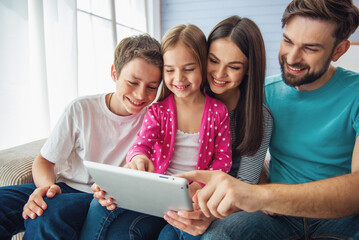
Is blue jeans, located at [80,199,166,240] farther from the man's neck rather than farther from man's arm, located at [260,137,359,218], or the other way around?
the man's neck

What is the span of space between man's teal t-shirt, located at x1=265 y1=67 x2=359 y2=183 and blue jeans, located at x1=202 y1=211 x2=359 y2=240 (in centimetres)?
21

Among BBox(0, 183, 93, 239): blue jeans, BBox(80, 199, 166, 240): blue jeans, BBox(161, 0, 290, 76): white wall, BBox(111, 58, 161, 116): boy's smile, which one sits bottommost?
BBox(80, 199, 166, 240): blue jeans

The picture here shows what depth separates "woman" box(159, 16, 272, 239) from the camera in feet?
3.29

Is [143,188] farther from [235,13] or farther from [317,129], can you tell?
[235,13]

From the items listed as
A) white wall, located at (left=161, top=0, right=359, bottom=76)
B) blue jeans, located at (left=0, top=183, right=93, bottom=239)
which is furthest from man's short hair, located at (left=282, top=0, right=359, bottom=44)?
white wall, located at (left=161, top=0, right=359, bottom=76)

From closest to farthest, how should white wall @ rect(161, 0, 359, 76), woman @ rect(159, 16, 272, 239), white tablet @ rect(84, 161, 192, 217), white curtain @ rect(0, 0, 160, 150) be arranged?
white tablet @ rect(84, 161, 192, 217) → woman @ rect(159, 16, 272, 239) → white curtain @ rect(0, 0, 160, 150) → white wall @ rect(161, 0, 359, 76)

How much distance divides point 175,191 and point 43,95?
150 cm

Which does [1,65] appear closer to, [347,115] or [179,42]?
[179,42]

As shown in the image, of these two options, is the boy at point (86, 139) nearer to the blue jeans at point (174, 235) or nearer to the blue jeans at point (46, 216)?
the blue jeans at point (46, 216)

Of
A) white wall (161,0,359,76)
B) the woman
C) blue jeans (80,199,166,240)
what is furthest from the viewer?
white wall (161,0,359,76)

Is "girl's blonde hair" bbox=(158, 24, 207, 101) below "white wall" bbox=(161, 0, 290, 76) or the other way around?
below

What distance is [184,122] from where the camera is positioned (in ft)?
3.76

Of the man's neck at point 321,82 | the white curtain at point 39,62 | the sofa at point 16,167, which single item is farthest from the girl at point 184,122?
the white curtain at point 39,62

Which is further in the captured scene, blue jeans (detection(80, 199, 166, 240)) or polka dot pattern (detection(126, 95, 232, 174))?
polka dot pattern (detection(126, 95, 232, 174))
